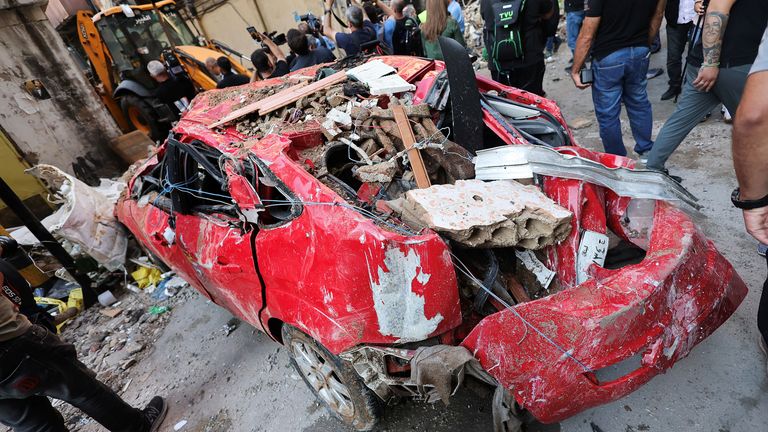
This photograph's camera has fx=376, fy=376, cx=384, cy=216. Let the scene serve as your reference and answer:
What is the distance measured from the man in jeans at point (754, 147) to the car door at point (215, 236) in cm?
212

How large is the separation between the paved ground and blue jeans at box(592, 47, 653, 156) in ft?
1.79

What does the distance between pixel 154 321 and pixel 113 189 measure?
2.46 metres

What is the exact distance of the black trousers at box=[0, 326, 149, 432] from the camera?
2029mm

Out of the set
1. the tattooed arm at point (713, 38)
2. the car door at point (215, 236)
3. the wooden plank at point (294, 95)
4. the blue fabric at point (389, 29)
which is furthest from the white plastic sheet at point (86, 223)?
the tattooed arm at point (713, 38)

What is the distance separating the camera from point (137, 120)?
7906mm

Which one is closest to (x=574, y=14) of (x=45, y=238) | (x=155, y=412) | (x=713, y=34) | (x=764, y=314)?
(x=713, y=34)

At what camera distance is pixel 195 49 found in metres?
7.72

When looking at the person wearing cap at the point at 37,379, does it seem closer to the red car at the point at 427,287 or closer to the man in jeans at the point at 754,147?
the red car at the point at 427,287

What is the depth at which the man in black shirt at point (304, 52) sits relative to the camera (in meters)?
4.71

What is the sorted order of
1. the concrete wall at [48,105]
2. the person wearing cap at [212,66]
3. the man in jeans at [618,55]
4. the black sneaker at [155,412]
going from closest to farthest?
the black sneaker at [155,412] → the man in jeans at [618,55] → the concrete wall at [48,105] → the person wearing cap at [212,66]

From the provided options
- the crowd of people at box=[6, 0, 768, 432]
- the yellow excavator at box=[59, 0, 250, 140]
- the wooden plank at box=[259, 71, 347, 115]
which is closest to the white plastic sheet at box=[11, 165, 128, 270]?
the crowd of people at box=[6, 0, 768, 432]

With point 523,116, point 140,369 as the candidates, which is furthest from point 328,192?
point 140,369

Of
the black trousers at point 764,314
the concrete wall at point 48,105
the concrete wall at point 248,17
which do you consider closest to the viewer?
the black trousers at point 764,314

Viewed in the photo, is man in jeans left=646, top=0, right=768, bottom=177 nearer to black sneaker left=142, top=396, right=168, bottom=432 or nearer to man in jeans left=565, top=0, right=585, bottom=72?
man in jeans left=565, top=0, right=585, bottom=72
